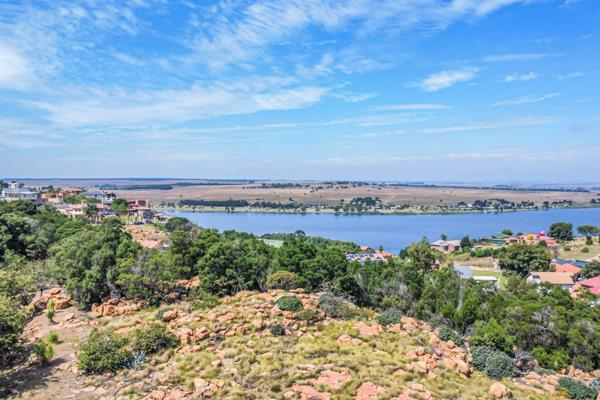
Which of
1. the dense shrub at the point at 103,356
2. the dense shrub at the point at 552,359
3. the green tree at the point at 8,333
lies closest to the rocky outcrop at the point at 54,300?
the green tree at the point at 8,333

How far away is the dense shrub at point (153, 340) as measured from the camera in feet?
59.1

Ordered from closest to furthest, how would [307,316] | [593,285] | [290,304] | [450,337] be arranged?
[450,337] < [307,316] < [290,304] < [593,285]

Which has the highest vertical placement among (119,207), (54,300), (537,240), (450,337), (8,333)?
(119,207)

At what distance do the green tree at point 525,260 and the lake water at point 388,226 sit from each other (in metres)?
37.1

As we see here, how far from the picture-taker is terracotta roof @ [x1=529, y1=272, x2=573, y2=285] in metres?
50.9

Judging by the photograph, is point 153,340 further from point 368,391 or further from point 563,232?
point 563,232

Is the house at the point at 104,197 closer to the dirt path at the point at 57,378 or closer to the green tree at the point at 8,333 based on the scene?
the dirt path at the point at 57,378

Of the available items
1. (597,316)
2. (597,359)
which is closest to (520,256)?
(597,316)

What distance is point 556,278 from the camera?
5228 cm

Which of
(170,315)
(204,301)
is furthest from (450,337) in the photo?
(170,315)

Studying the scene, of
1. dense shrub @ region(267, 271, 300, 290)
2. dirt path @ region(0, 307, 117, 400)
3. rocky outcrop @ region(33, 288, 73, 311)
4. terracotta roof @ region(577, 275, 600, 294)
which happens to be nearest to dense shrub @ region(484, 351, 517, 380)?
dense shrub @ region(267, 271, 300, 290)

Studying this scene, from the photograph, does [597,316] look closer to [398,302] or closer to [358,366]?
[398,302]

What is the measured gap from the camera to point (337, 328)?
20672mm

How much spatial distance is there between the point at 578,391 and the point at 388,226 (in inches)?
5276
